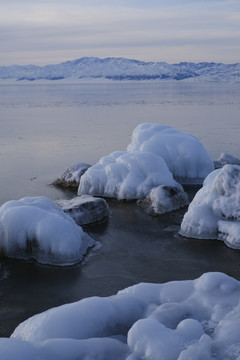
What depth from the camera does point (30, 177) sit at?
17.0 m

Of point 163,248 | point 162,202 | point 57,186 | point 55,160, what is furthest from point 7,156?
point 163,248

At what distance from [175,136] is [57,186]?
481 cm

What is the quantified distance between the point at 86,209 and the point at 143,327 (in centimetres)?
651

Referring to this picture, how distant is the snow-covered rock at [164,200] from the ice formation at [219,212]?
1.44 metres

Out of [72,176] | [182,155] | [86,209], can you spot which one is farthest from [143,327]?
[182,155]

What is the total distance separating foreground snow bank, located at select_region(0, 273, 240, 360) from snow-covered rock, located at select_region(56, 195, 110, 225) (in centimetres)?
498

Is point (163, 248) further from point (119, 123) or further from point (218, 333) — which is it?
point (119, 123)

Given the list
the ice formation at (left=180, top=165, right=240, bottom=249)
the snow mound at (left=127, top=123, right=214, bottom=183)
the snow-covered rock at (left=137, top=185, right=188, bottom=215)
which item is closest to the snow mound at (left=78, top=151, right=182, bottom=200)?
the snow-covered rock at (left=137, top=185, right=188, bottom=215)

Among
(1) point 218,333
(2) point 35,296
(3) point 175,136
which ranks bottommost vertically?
(2) point 35,296

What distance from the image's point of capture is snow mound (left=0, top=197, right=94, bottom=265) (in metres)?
9.48

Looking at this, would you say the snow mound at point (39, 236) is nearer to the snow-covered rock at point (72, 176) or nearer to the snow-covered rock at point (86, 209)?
the snow-covered rock at point (86, 209)

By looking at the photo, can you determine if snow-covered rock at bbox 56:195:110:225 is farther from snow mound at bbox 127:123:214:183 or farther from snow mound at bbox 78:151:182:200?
snow mound at bbox 127:123:214:183

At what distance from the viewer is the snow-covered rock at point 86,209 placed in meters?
11.7

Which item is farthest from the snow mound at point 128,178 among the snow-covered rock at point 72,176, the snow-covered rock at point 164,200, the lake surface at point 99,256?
the snow-covered rock at point 72,176
